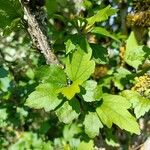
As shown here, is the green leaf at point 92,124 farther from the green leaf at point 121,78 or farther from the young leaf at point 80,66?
the green leaf at point 121,78

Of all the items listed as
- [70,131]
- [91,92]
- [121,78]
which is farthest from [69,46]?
[70,131]

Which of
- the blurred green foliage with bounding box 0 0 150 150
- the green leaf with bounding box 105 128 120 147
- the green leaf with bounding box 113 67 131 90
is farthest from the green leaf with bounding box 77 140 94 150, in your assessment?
the green leaf with bounding box 113 67 131 90

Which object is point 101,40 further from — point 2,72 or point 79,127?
point 2,72

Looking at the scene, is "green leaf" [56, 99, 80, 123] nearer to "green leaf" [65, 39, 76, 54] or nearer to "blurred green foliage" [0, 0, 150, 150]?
"blurred green foliage" [0, 0, 150, 150]

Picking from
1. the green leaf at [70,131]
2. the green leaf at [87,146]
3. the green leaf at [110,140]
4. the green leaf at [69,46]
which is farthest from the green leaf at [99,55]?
the green leaf at [70,131]

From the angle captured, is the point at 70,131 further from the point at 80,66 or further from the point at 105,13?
the point at 105,13

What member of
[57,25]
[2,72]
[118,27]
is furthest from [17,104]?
[118,27]

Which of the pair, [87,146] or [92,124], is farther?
[87,146]
